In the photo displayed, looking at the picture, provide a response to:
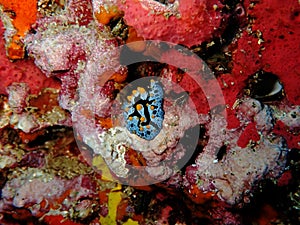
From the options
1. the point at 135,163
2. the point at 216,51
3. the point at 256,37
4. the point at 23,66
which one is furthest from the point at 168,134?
the point at 23,66

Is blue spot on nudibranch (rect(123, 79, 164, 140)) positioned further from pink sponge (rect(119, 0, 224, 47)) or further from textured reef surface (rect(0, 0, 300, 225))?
pink sponge (rect(119, 0, 224, 47))

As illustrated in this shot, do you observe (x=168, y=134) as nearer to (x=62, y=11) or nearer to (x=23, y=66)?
(x=62, y=11)

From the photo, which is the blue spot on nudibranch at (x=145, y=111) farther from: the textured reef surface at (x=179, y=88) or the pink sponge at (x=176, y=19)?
the pink sponge at (x=176, y=19)

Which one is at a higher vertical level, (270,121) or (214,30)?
(214,30)

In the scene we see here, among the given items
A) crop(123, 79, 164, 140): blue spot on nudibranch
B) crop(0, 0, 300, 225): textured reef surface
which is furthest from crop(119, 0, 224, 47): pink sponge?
crop(123, 79, 164, 140): blue spot on nudibranch

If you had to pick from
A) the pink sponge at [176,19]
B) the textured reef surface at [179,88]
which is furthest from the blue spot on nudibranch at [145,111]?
the pink sponge at [176,19]
